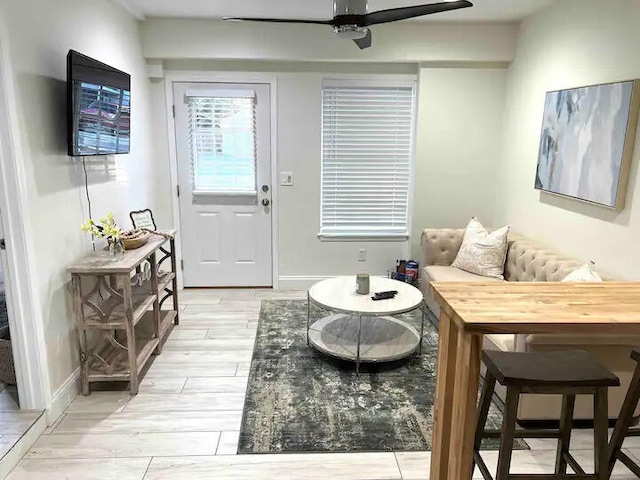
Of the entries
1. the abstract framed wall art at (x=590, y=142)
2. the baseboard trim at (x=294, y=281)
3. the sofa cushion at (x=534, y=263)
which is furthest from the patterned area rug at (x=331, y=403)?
the abstract framed wall art at (x=590, y=142)

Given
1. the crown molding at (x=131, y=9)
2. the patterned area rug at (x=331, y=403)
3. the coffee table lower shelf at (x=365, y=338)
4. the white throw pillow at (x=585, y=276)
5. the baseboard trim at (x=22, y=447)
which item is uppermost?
the crown molding at (x=131, y=9)

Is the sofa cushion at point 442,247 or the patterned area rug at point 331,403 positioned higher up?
the sofa cushion at point 442,247

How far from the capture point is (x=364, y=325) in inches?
150

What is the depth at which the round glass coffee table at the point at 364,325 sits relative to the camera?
3.21 m

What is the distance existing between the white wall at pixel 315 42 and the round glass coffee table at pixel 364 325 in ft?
7.31

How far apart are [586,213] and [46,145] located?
11.5 ft

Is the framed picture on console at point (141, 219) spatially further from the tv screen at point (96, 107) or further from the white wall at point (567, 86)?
the white wall at point (567, 86)

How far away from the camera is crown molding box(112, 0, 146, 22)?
3.80 meters

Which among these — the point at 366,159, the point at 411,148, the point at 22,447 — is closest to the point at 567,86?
the point at 411,148

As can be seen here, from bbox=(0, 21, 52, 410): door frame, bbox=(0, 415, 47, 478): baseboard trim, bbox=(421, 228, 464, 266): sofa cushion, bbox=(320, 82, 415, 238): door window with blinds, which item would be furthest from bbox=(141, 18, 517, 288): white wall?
bbox=(0, 415, 47, 478): baseboard trim

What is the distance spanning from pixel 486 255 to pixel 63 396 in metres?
3.31

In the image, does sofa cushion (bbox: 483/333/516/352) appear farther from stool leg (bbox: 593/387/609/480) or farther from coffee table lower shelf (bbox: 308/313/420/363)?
stool leg (bbox: 593/387/609/480)

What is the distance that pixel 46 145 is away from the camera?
2639 millimetres

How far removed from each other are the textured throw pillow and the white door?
80.2 inches
